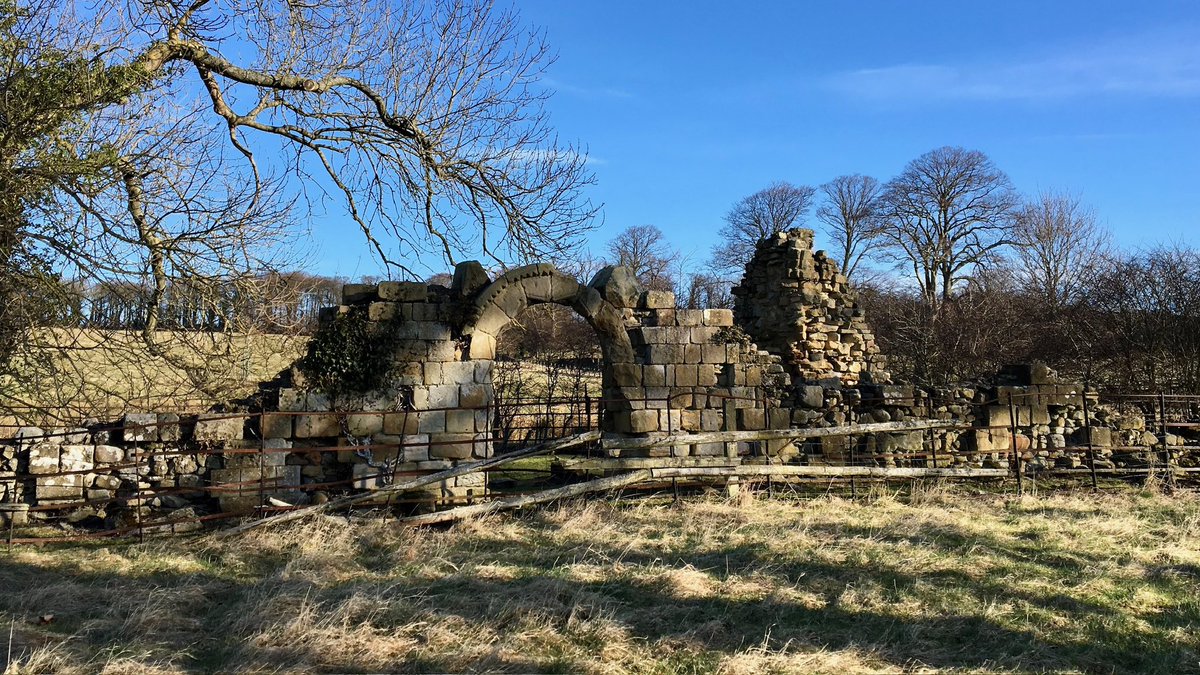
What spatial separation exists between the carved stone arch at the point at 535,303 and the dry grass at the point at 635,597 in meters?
2.54

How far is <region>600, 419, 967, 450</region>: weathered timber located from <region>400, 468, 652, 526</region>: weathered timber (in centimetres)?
36

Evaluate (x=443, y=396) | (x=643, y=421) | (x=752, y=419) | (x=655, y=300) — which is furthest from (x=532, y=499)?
(x=752, y=419)

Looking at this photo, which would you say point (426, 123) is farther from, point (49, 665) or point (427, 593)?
point (49, 665)

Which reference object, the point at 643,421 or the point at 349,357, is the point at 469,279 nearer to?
the point at 349,357

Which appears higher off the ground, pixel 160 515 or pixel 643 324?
pixel 643 324

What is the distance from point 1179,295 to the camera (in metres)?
15.6

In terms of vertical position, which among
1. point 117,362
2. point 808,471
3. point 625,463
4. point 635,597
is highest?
point 117,362

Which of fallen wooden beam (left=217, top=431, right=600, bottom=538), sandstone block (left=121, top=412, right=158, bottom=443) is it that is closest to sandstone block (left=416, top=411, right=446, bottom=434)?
fallen wooden beam (left=217, top=431, right=600, bottom=538)

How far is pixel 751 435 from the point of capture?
32.1ft

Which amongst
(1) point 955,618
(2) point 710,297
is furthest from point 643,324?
(2) point 710,297

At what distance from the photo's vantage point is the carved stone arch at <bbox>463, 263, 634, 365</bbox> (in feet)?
32.1

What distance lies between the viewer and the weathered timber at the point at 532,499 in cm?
841

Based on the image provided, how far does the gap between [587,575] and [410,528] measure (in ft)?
8.79

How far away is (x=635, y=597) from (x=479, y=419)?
173 inches
